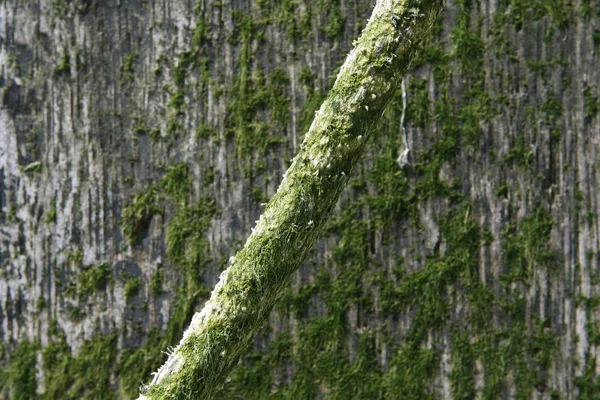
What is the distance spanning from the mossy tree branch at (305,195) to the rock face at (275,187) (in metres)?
0.49

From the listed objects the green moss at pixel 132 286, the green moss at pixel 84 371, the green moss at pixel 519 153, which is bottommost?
the green moss at pixel 84 371

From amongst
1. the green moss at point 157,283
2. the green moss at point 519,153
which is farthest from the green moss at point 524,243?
the green moss at point 157,283

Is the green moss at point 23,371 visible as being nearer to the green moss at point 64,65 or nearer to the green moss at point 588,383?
the green moss at point 64,65

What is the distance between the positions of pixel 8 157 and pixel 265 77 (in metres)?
0.81

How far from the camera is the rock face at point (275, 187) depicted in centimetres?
184

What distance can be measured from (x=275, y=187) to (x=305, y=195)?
1.71 feet

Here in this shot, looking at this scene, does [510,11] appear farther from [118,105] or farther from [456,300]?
[118,105]

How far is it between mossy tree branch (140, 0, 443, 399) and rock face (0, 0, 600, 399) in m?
0.49

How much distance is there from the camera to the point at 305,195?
4.40 ft

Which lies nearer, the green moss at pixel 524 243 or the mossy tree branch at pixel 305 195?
the mossy tree branch at pixel 305 195

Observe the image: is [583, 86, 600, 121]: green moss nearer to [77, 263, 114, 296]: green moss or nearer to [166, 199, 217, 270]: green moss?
[166, 199, 217, 270]: green moss

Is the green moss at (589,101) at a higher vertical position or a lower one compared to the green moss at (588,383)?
higher

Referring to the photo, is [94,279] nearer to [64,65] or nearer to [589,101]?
[64,65]

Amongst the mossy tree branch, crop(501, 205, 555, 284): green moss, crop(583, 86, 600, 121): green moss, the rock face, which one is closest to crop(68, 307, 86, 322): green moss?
the rock face
